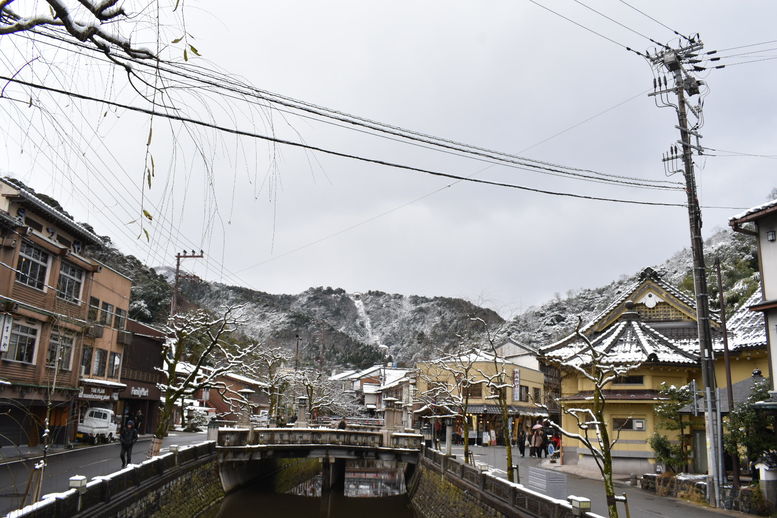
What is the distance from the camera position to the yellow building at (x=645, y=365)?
26.0 metres

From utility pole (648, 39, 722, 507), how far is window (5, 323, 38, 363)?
28717mm

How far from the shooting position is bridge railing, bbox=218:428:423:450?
30.5 meters

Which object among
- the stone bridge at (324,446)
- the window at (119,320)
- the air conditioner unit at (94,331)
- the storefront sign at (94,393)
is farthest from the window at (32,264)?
the stone bridge at (324,446)

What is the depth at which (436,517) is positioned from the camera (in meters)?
24.6

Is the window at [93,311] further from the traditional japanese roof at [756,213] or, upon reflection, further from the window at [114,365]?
the traditional japanese roof at [756,213]

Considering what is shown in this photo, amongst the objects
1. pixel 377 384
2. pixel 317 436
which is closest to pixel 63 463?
pixel 317 436

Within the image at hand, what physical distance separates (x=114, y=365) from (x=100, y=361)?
2222 millimetres

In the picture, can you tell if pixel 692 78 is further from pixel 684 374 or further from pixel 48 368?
pixel 48 368

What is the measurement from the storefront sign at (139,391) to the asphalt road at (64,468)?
8.82 m

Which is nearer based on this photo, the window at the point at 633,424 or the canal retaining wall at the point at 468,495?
the canal retaining wall at the point at 468,495

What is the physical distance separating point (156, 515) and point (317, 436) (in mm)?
A: 14052

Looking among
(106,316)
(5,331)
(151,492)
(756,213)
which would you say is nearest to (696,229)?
(756,213)

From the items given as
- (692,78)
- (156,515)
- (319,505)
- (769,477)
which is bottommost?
(319,505)

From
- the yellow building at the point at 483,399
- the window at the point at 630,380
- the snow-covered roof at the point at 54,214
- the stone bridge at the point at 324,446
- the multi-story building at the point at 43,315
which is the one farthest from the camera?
the yellow building at the point at 483,399
